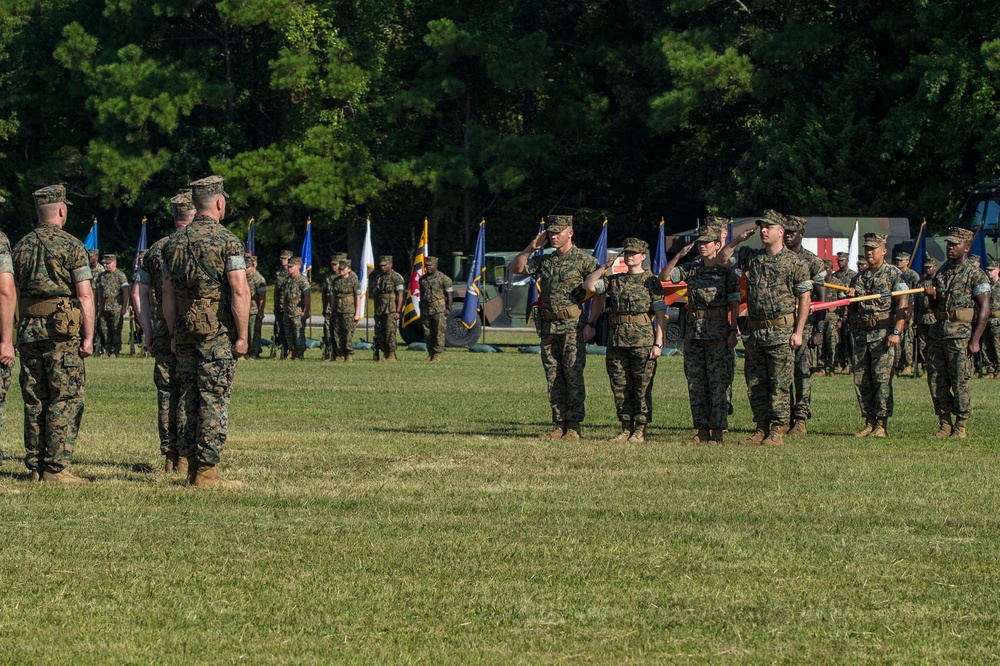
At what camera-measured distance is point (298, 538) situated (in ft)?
28.3

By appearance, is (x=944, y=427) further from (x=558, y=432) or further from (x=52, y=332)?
(x=52, y=332)

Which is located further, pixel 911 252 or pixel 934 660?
pixel 911 252

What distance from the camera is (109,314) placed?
3048 centimetres

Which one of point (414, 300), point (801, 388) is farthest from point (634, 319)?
point (414, 300)

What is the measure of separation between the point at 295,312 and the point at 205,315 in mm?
19334

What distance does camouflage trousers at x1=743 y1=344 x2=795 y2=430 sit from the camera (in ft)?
46.8

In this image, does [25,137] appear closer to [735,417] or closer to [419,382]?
[419,382]

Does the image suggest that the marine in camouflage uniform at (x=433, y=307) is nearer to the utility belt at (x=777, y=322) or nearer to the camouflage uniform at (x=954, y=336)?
the camouflage uniform at (x=954, y=336)

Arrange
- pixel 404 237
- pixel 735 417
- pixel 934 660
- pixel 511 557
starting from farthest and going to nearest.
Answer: pixel 404 237
pixel 735 417
pixel 511 557
pixel 934 660

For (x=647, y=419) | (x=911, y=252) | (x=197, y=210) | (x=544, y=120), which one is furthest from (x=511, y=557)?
(x=544, y=120)

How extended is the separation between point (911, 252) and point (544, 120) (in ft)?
85.3

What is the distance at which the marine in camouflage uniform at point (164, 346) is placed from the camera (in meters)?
11.2

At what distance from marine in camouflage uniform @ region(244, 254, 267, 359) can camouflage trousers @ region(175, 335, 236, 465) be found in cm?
1400

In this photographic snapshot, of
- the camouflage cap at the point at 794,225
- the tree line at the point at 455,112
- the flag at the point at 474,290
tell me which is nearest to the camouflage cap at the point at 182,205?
the camouflage cap at the point at 794,225
